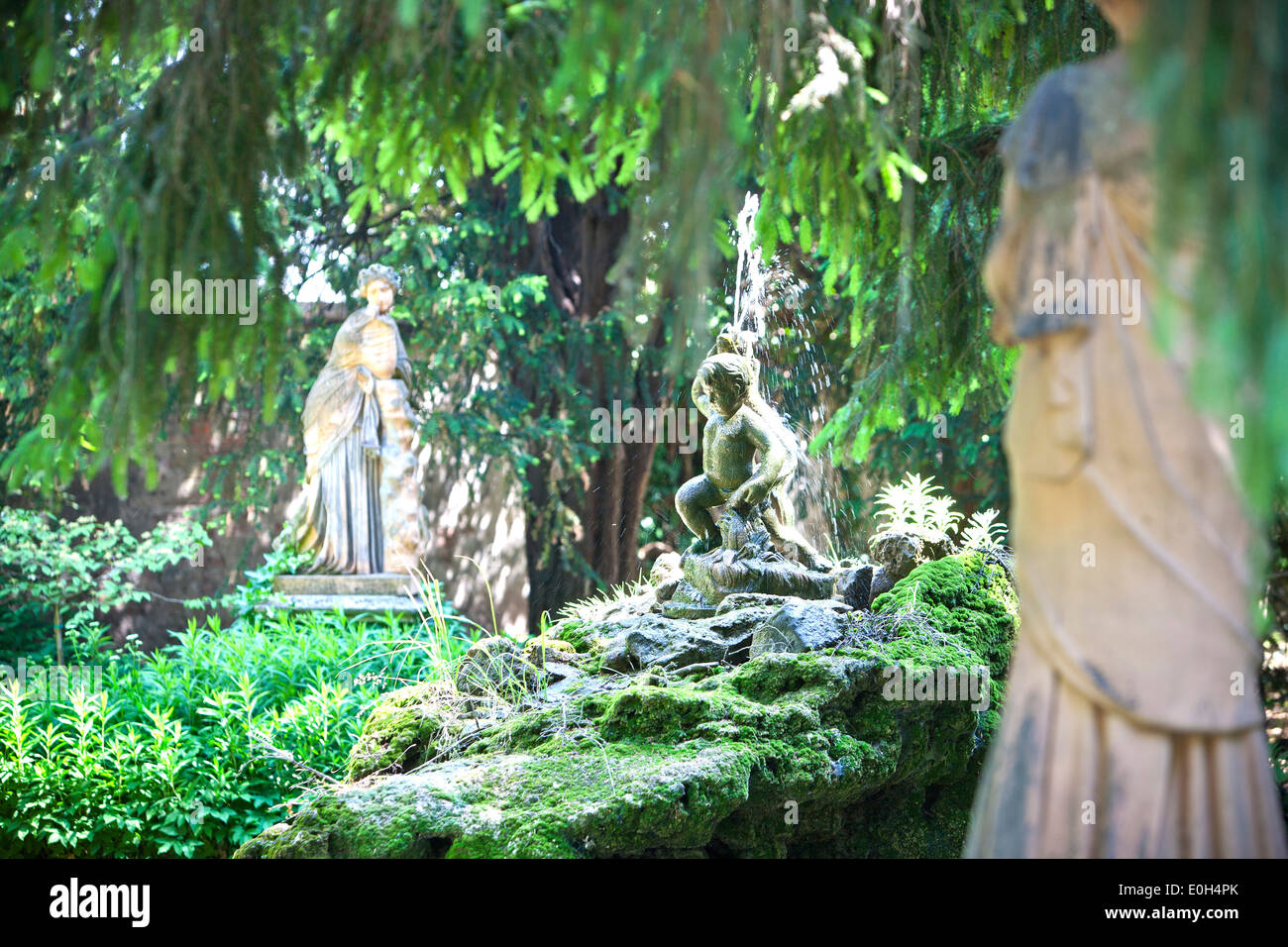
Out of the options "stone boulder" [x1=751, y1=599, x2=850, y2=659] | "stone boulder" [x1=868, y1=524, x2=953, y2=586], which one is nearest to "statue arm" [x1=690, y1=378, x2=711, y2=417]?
"stone boulder" [x1=868, y1=524, x2=953, y2=586]

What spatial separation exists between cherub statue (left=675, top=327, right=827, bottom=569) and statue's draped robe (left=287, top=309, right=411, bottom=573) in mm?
4529

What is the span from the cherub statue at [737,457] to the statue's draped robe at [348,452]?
4.53 meters

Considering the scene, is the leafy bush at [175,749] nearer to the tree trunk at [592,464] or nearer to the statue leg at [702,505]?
the statue leg at [702,505]

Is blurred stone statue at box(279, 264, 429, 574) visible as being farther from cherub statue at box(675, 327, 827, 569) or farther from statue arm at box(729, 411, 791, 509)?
statue arm at box(729, 411, 791, 509)

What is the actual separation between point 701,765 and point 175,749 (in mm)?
4146

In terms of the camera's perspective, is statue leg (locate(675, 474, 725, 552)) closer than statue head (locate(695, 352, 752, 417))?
No

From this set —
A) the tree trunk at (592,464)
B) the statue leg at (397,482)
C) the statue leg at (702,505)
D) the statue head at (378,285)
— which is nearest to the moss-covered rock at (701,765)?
the statue leg at (702,505)

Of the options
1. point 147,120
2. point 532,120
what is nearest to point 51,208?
point 147,120

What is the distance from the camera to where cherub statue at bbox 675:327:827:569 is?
7.02 meters

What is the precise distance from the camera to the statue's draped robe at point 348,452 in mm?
10922
